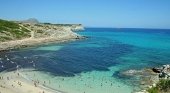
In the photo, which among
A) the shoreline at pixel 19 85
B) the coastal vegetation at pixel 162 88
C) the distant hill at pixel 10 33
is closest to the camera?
the coastal vegetation at pixel 162 88

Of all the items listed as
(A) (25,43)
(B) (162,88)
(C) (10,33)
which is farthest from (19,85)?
(C) (10,33)

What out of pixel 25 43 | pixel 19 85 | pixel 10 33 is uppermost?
pixel 10 33

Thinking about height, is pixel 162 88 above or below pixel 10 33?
below

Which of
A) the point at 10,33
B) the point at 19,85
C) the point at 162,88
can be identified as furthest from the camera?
the point at 10,33

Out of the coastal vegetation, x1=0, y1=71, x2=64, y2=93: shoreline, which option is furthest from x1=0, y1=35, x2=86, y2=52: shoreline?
the coastal vegetation

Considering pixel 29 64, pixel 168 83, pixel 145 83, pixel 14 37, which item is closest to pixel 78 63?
pixel 29 64

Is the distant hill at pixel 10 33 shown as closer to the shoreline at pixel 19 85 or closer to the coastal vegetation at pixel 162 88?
the shoreline at pixel 19 85

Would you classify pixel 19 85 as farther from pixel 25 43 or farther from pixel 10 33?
pixel 10 33

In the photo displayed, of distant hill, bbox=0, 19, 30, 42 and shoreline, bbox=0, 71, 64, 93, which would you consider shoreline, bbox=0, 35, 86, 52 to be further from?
shoreline, bbox=0, 71, 64, 93

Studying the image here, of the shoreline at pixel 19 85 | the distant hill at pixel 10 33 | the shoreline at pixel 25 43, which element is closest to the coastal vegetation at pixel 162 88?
the shoreline at pixel 19 85

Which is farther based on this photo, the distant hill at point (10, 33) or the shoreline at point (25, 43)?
the distant hill at point (10, 33)

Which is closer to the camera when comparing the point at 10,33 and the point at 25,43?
the point at 25,43

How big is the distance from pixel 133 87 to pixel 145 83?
3.43 meters

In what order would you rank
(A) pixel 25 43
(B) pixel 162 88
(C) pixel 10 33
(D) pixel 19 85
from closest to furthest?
(B) pixel 162 88 → (D) pixel 19 85 → (A) pixel 25 43 → (C) pixel 10 33
